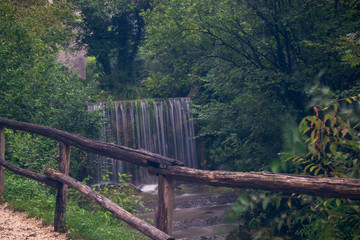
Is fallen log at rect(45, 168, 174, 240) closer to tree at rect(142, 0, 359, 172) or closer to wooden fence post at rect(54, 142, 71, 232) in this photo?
wooden fence post at rect(54, 142, 71, 232)

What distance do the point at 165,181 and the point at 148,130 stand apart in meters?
13.4

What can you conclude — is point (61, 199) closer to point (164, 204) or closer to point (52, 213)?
point (52, 213)

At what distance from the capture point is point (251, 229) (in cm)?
884

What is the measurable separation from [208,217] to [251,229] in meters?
2.22

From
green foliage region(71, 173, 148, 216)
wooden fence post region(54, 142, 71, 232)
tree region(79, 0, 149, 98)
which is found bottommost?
green foliage region(71, 173, 148, 216)

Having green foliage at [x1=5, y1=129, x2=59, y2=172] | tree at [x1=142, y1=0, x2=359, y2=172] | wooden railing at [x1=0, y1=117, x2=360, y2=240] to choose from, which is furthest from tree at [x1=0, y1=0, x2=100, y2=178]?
wooden railing at [x1=0, y1=117, x2=360, y2=240]

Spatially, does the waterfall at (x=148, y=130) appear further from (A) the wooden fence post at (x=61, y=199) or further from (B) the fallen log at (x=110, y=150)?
(A) the wooden fence post at (x=61, y=199)

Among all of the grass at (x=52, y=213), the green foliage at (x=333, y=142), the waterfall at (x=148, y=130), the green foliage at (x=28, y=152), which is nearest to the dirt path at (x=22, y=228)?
the grass at (x=52, y=213)

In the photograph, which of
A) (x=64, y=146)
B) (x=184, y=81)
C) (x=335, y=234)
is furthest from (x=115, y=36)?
(x=335, y=234)

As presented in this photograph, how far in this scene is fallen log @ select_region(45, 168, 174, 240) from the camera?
2958 millimetres

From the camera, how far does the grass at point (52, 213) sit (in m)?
4.22

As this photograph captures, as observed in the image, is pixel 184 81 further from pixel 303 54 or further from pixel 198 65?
pixel 303 54

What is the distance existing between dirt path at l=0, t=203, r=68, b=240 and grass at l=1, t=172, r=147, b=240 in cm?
10

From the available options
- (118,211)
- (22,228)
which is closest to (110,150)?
(118,211)
